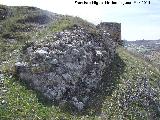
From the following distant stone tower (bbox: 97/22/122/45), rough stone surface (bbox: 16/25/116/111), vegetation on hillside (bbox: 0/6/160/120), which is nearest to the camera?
vegetation on hillside (bbox: 0/6/160/120)

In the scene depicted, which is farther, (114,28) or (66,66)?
(114,28)

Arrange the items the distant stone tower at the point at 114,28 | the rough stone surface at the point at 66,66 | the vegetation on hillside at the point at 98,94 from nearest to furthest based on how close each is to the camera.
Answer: the vegetation on hillside at the point at 98,94 < the rough stone surface at the point at 66,66 < the distant stone tower at the point at 114,28

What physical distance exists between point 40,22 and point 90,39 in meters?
18.1

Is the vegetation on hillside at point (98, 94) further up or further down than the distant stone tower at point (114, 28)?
further down

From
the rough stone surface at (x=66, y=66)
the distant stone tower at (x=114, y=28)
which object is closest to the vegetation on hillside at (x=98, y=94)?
the rough stone surface at (x=66, y=66)

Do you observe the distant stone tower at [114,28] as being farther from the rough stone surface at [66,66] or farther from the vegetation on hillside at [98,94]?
the rough stone surface at [66,66]

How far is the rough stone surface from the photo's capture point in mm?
32531

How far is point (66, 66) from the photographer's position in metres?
34.5

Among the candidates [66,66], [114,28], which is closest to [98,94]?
[66,66]

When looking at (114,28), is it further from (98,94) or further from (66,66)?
(98,94)

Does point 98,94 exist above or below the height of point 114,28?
below

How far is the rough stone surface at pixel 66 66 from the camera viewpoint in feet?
107

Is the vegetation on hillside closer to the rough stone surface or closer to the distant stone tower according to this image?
the rough stone surface

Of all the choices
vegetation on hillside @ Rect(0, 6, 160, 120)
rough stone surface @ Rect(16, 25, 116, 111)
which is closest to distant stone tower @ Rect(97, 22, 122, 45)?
vegetation on hillside @ Rect(0, 6, 160, 120)
